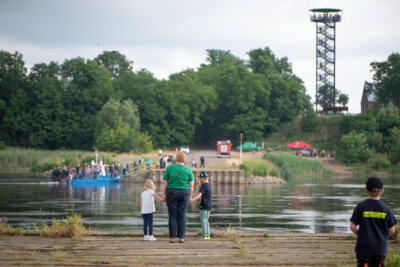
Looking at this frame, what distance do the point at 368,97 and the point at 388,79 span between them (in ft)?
57.4

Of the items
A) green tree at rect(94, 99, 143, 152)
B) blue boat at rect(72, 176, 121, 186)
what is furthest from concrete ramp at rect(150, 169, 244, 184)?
green tree at rect(94, 99, 143, 152)

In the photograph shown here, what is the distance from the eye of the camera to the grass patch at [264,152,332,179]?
71.5 meters

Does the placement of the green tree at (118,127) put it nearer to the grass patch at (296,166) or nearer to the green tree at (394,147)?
the grass patch at (296,166)

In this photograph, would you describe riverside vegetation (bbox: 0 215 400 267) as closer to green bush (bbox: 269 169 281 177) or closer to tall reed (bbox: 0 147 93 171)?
green bush (bbox: 269 169 281 177)

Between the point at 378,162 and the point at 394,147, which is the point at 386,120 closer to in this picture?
the point at 394,147

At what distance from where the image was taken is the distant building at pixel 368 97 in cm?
11751

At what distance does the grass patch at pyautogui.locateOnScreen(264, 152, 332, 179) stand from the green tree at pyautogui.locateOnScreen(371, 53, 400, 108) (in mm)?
32410

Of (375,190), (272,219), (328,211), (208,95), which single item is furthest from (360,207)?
(208,95)

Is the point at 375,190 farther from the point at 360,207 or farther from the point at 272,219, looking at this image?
the point at 272,219

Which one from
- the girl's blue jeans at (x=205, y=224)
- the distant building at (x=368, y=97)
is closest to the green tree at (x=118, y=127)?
the distant building at (x=368, y=97)

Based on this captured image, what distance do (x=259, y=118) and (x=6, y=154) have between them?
143 feet

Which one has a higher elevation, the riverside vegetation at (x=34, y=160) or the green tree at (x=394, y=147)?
the green tree at (x=394, y=147)

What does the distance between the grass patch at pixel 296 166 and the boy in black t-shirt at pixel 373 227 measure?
61.4 meters

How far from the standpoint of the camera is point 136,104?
107 m
